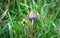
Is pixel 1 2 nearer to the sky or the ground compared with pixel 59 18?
nearer to the sky

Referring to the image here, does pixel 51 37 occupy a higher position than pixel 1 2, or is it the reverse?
pixel 1 2

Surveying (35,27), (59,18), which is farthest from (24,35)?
(59,18)

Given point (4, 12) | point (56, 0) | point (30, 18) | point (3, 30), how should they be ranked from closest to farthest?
point (30, 18) < point (3, 30) < point (4, 12) < point (56, 0)

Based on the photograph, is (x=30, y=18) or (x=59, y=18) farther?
(x=59, y=18)

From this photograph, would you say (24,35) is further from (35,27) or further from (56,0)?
(56,0)

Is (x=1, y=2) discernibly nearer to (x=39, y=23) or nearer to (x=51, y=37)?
(x=39, y=23)

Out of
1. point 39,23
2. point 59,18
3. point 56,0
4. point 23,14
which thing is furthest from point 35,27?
point 56,0

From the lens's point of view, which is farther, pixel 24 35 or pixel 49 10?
pixel 49 10

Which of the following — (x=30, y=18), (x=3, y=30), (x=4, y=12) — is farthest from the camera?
(x=4, y=12)

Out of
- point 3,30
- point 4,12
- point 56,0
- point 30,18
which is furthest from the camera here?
point 56,0
